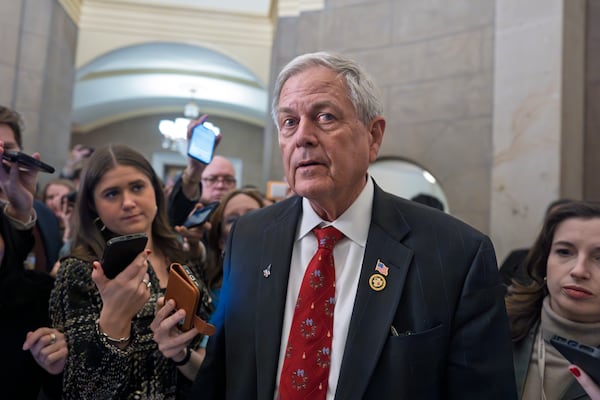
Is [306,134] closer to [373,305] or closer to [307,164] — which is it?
[307,164]

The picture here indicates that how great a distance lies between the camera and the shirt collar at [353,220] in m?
1.59

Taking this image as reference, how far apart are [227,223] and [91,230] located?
42.0 inches

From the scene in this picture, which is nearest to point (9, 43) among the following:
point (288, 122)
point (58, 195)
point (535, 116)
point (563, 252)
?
point (58, 195)

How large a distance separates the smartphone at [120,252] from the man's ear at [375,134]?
72 centimetres

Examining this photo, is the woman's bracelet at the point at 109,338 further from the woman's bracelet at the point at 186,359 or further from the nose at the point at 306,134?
the nose at the point at 306,134

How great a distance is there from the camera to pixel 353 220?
160cm

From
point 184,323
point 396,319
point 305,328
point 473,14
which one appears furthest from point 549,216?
point 473,14

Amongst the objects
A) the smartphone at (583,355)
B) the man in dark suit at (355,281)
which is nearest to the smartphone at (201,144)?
the man in dark suit at (355,281)

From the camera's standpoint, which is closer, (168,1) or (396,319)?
(396,319)

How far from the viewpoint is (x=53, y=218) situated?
9.75 feet

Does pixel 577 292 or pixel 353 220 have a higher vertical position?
pixel 353 220

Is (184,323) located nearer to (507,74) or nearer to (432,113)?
(507,74)

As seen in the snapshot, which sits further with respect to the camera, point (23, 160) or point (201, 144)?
point (201, 144)

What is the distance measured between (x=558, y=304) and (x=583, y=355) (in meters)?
0.53
